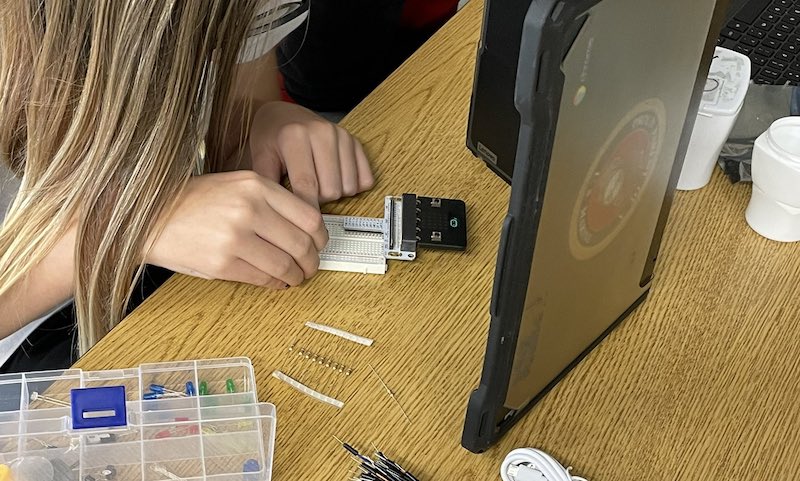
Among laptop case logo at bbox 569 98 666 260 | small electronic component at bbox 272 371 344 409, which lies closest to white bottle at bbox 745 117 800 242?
laptop case logo at bbox 569 98 666 260

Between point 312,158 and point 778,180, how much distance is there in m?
0.39

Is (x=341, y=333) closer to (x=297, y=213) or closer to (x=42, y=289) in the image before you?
(x=297, y=213)

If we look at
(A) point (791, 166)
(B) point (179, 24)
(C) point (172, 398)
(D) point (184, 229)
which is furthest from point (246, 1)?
(A) point (791, 166)

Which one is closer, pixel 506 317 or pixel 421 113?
pixel 506 317

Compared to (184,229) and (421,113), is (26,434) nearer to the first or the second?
(184,229)


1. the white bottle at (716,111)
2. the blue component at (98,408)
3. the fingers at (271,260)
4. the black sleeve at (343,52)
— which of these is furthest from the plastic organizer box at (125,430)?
the black sleeve at (343,52)

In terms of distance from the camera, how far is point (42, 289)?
0.75 m

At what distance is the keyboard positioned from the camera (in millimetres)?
874

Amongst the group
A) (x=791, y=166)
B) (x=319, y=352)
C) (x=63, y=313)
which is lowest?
(x=63, y=313)

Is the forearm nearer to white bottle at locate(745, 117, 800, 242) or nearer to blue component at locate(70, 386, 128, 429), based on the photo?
blue component at locate(70, 386, 128, 429)

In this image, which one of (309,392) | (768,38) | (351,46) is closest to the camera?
(309,392)

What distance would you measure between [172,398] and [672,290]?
1.31 ft

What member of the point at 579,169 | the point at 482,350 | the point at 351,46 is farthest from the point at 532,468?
the point at 351,46

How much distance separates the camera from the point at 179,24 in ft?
2.22
